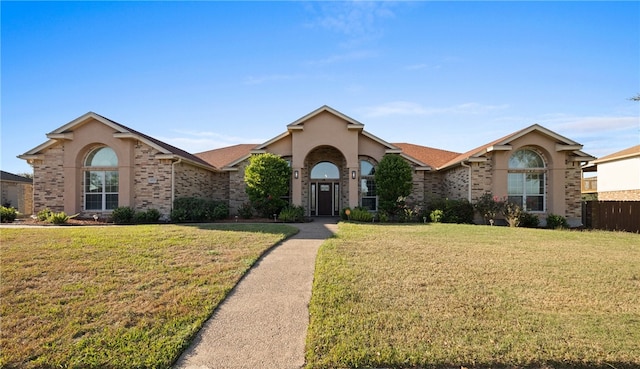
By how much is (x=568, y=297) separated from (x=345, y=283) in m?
3.52

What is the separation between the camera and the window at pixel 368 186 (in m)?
19.1

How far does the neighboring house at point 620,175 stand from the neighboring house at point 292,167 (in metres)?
7.28

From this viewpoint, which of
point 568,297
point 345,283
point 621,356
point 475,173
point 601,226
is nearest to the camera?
point 621,356

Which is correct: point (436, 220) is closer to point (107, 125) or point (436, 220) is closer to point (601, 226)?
point (601, 226)

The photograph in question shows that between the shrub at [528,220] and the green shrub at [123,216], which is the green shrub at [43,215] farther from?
the shrub at [528,220]

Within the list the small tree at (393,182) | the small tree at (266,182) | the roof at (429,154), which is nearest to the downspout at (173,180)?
the small tree at (266,182)

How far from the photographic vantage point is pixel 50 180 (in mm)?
16828

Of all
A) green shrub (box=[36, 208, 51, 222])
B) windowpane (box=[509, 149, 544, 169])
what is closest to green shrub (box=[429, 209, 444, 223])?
windowpane (box=[509, 149, 544, 169])

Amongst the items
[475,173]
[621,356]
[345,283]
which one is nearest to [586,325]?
[621,356]

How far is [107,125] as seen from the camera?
16297mm

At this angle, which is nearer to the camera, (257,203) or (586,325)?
(586,325)

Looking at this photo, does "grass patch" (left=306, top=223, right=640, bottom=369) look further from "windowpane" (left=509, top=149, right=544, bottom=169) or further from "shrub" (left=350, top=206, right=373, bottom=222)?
"windowpane" (left=509, top=149, right=544, bottom=169)

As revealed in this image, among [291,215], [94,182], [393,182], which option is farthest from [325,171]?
[94,182]

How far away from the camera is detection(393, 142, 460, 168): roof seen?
70.6 feet
